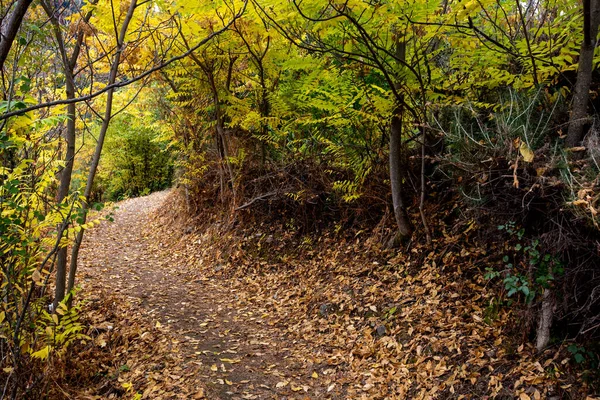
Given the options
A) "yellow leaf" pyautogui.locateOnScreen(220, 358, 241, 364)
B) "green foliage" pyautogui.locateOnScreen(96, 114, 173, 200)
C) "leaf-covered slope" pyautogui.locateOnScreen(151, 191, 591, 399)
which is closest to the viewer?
"leaf-covered slope" pyautogui.locateOnScreen(151, 191, 591, 399)

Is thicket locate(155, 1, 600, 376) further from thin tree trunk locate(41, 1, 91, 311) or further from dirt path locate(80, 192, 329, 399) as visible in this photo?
thin tree trunk locate(41, 1, 91, 311)

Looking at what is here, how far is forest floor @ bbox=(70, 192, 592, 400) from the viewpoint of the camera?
4.38 m

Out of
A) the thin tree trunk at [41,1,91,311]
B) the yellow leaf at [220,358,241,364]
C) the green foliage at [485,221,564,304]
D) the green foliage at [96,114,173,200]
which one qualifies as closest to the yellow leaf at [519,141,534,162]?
the green foliage at [485,221,564,304]

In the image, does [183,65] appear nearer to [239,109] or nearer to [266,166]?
[239,109]

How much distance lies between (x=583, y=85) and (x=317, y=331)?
4.59m

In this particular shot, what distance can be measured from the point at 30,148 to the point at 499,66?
5.99 metres

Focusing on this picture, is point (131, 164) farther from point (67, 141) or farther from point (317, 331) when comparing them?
point (317, 331)

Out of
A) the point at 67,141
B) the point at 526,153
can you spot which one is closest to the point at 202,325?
the point at 67,141

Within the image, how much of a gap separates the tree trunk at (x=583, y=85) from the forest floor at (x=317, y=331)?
2.10m

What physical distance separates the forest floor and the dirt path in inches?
1.0

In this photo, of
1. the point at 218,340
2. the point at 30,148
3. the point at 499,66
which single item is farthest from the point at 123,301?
the point at 499,66

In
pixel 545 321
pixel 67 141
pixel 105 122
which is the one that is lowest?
pixel 545 321

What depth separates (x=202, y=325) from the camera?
6684mm

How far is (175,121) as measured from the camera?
12.0 metres
